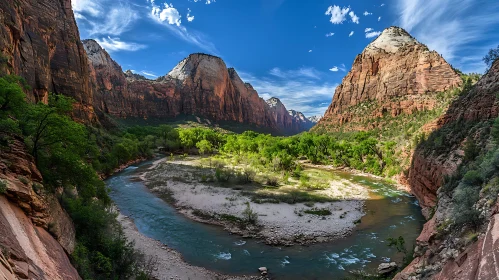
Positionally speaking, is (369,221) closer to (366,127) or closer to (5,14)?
(5,14)

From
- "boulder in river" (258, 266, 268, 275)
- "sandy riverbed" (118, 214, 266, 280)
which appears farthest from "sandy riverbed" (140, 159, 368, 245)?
"sandy riverbed" (118, 214, 266, 280)

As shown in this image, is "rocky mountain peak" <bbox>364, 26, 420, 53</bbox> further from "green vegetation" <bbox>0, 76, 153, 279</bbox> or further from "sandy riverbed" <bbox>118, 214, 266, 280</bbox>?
"green vegetation" <bbox>0, 76, 153, 279</bbox>

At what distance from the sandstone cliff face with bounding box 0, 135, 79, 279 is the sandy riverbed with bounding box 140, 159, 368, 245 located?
12747 mm

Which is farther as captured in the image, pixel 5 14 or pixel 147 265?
pixel 5 14

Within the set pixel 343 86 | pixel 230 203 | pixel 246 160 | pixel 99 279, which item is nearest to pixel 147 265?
pixel 99 279

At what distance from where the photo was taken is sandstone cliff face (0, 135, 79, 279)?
18.6 feet

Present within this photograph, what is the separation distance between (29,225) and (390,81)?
12032 centimetres

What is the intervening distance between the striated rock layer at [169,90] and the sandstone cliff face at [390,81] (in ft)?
274

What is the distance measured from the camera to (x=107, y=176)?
38875mm

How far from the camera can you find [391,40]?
120875mm

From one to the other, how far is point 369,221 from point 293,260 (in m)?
10.4

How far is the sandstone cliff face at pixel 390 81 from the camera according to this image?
84.4m

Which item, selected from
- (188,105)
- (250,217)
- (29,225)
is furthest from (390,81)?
(29,225)

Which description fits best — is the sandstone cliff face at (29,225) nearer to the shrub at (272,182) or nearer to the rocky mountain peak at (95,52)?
the shrub at (272,182)
